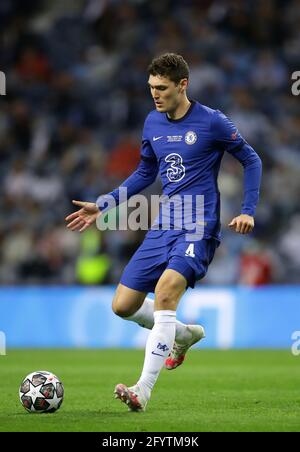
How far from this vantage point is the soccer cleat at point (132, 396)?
6601 millimetres

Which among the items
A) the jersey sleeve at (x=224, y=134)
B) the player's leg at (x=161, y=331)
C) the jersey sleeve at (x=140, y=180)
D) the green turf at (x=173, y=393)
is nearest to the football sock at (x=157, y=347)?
the player's leg at (x=161, y=331)

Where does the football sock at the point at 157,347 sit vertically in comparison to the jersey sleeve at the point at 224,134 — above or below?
below

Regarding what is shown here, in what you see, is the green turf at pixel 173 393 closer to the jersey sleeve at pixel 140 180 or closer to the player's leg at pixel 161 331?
the player's leg at pixel 161 331

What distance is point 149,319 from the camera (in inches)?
309

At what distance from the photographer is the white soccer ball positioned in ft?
22.8

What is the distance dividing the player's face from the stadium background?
7842 mm

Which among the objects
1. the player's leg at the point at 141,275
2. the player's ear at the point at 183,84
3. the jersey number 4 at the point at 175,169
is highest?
the player's ear at the point at 183,84

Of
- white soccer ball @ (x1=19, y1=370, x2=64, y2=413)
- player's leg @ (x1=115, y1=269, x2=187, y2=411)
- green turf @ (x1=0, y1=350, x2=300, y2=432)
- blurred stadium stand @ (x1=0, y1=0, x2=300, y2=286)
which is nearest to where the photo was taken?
green turf @ (x1=0, y1=350, x2=300, y2=432)

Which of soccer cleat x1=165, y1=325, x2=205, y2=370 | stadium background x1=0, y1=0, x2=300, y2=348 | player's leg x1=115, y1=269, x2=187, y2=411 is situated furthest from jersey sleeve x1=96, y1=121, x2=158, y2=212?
stadium background x1=0, y1=0, x2=300, y2=348

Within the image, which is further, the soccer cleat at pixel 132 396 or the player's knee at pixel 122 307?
the player's knee at pixel 122 307

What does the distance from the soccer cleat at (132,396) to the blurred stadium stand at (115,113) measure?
9279 mm

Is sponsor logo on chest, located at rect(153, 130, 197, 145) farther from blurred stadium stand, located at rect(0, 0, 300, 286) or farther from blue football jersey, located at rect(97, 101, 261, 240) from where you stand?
blurred stadium stand, located at rect(0, 0, 300, 286)

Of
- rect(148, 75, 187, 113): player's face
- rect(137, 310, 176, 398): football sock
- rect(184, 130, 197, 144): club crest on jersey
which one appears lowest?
rect(137, 310, 176, 398): football sock

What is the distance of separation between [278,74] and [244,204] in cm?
1167
